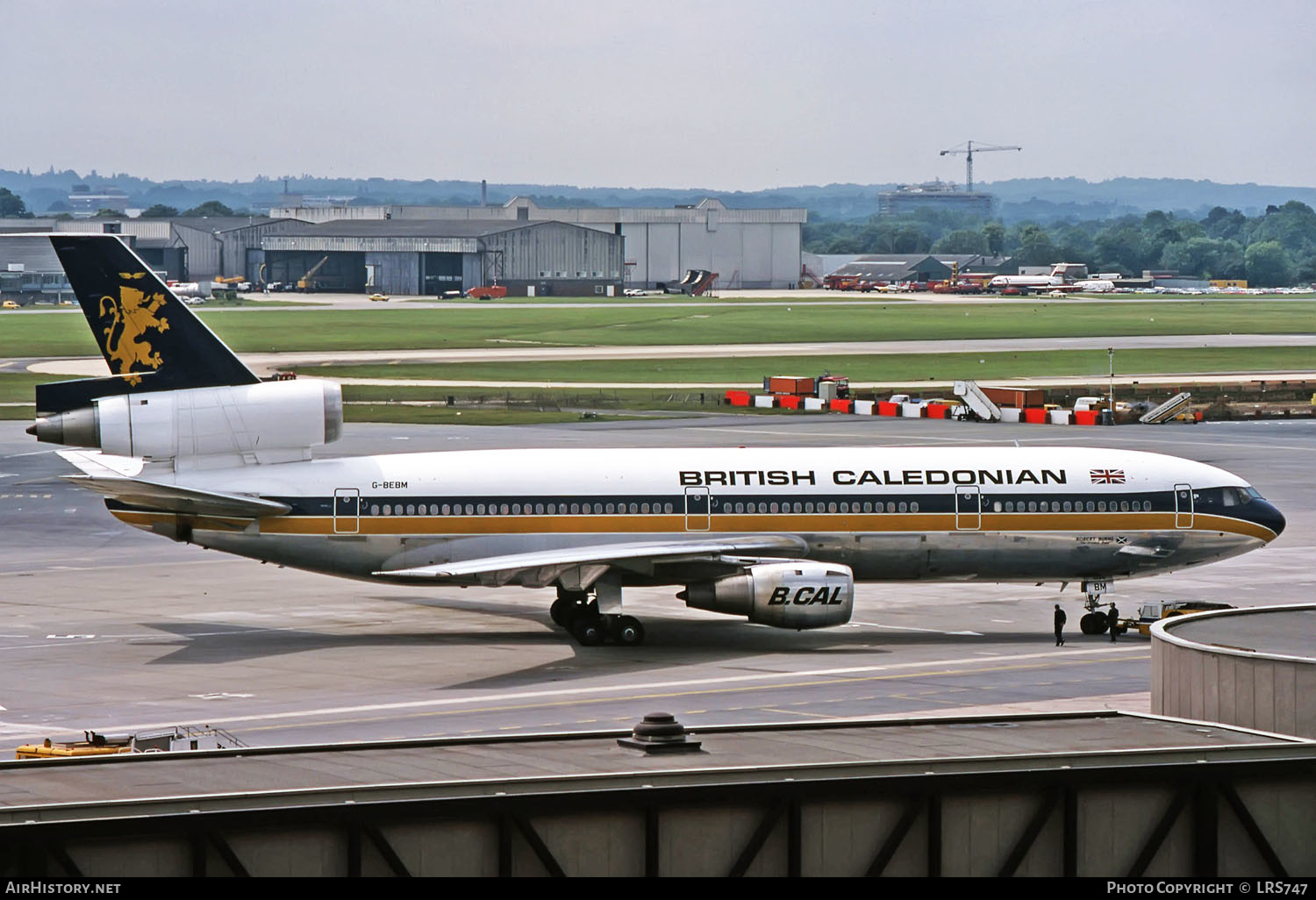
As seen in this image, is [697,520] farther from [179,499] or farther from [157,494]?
[157,494]

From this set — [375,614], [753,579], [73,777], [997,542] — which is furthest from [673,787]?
[375,614]

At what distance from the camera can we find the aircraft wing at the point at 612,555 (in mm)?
48094

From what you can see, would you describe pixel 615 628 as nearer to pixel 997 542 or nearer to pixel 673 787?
pixel 997 542

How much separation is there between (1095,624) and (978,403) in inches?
2583

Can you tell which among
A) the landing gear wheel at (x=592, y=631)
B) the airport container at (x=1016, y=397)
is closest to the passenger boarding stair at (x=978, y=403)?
the airport container at (x=1016, y=397)

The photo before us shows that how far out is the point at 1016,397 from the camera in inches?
4656

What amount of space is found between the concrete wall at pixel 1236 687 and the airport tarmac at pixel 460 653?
40.8 ft

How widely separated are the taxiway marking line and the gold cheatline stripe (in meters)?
4.26

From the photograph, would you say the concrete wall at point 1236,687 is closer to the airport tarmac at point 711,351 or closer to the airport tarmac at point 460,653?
the airport tarmac at point 460,653

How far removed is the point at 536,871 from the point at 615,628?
2924cm

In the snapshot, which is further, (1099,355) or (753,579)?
(1099,355)

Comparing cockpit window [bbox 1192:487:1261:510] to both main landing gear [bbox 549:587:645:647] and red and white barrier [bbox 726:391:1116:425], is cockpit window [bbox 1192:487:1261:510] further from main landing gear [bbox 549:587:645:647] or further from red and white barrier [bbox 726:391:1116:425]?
red and white barrier [bbox 726:391:1116:425]

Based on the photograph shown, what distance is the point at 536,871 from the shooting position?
20641 mm

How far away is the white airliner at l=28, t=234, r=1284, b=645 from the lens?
48.9 metres
